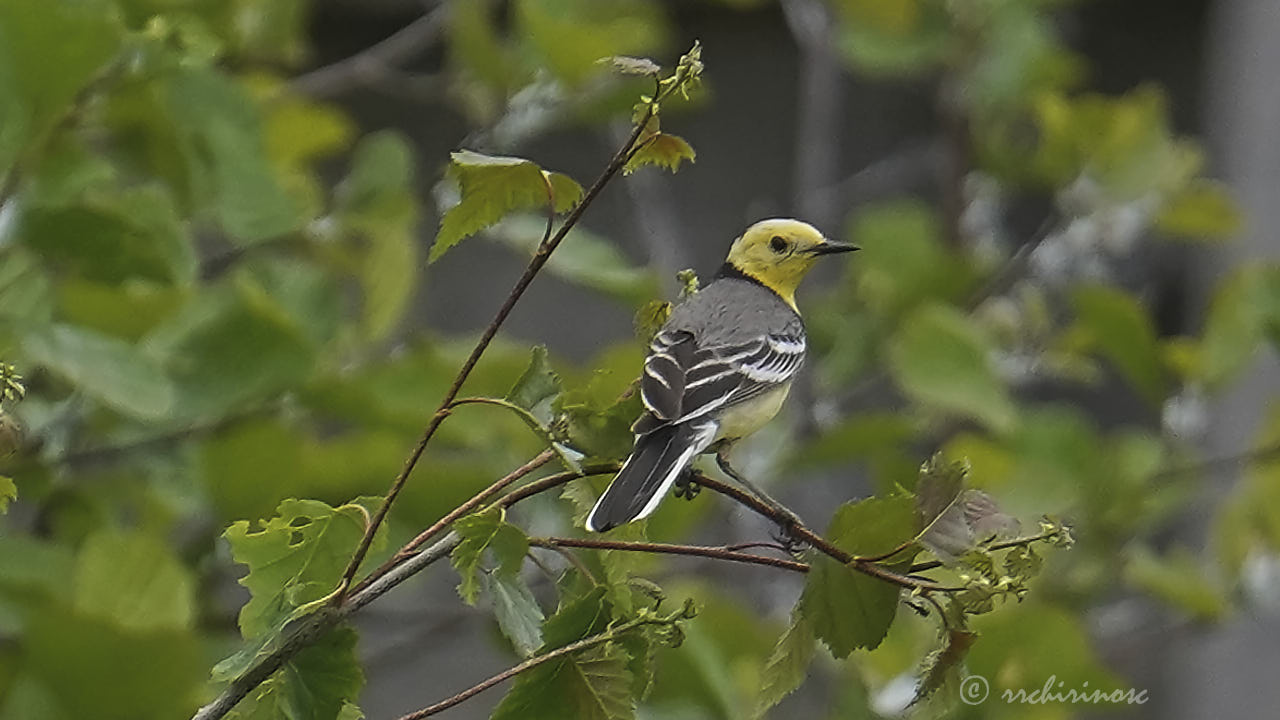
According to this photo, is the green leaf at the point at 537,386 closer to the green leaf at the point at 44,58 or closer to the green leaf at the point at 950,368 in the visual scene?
the green leaf at the point at 44,58

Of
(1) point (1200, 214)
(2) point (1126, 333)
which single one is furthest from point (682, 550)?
(1) point (1200, 214)

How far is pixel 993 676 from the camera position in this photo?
3.80 ft

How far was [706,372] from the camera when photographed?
3.38 ft

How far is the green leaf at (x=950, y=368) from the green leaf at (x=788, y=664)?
0.78 m

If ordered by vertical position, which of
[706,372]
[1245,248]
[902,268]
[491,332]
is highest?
[491,332]

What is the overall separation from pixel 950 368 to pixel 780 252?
0.20 m

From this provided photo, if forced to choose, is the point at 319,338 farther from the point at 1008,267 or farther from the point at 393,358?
the point at 1008,267

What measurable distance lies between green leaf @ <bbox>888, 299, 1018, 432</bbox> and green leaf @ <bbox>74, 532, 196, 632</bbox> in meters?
A: 0.73

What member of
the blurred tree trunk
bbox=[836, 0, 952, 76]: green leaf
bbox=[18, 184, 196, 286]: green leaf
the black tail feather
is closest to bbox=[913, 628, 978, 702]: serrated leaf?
the black tail feather

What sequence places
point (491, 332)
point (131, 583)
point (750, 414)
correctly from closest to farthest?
point (491, 332)
point (131, 583)
point (750, 414)

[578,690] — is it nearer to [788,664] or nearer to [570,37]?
[788,664]

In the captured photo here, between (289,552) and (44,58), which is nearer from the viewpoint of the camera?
(289,552)

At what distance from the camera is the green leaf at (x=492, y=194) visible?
659 mm

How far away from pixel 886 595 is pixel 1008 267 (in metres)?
1.24
